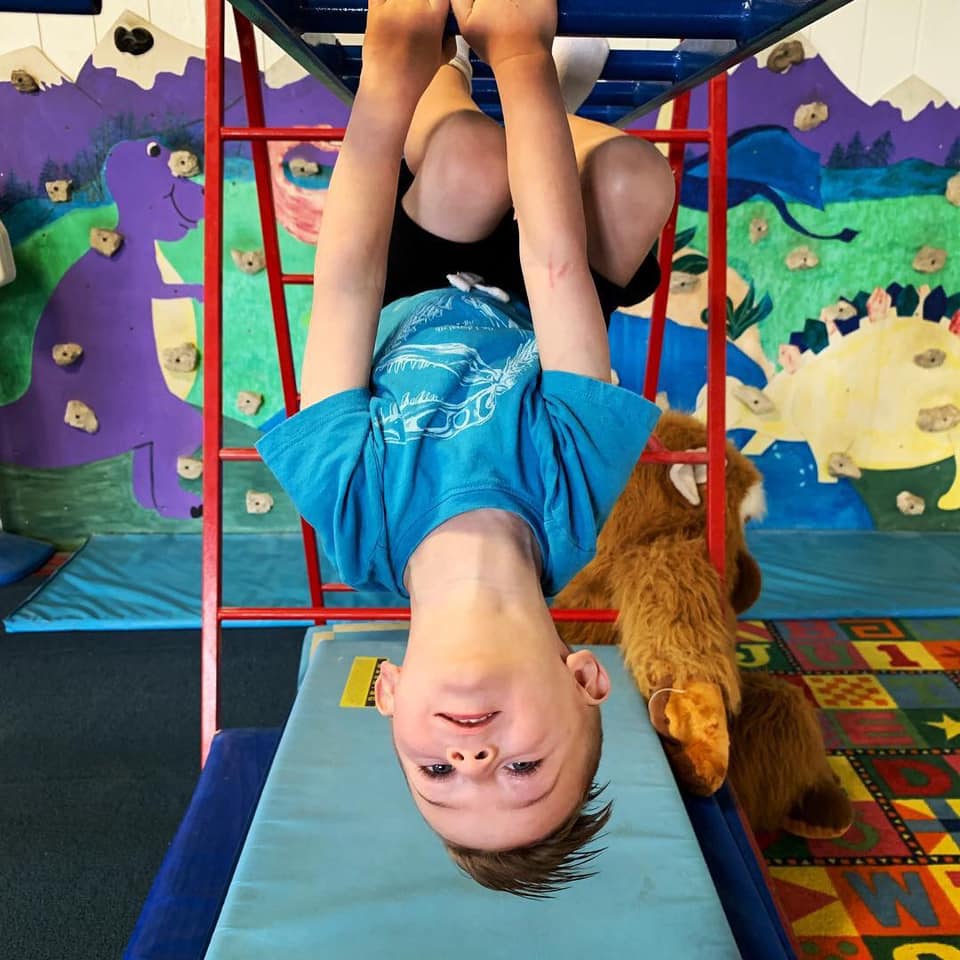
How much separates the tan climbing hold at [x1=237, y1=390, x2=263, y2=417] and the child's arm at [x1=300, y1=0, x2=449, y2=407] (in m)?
2.21

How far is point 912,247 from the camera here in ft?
10.3

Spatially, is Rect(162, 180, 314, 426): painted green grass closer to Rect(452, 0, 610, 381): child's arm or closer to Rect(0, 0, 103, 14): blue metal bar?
Rect(0, 0, 103, 14): blue metal bar

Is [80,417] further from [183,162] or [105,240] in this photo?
[183,162]

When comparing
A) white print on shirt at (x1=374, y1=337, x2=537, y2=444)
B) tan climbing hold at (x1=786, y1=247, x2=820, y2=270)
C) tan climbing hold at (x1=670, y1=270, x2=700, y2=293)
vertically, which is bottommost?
white print on shirt at (x1=374, y1=337, x2=537, y2=444)

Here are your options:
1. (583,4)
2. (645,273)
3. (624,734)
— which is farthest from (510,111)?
(624,734)

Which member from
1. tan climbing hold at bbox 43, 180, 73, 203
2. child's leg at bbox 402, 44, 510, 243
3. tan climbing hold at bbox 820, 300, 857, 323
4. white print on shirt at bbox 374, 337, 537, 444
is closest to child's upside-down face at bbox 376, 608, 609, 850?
white print on shirt at bbox 374, 337, 537, 444

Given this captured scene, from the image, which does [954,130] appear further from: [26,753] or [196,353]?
[26,753]

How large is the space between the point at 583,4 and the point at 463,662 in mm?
816

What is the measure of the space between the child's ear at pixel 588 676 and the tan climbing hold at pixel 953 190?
2.79 m

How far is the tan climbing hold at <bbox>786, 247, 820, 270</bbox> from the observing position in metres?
3.14

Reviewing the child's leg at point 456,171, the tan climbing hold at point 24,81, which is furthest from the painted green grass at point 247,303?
the child's leg at point 456,171

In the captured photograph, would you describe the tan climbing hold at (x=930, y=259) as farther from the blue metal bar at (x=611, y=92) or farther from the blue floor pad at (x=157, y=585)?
the blue floor pad at (x=157, y=585)

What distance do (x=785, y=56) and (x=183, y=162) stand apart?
2078mm

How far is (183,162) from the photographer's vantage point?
302 cm
